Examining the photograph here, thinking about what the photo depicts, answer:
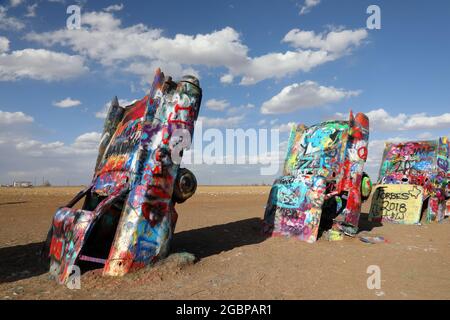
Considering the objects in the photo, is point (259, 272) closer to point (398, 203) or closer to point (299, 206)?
point (299, 206)

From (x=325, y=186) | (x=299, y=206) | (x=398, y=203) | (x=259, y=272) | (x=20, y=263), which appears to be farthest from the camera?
(x=398, y=203)

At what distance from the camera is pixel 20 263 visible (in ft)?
23.6

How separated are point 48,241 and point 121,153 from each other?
235 centimetres

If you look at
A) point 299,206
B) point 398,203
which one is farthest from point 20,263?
point 398,203

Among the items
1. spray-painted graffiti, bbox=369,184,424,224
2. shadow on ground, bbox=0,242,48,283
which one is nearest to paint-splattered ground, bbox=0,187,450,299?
shadow on ground, bbox=0,242,48,283

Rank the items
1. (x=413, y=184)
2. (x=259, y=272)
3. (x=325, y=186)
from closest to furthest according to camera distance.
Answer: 1. (x=259, y=272)
2. (x=325, y=186)
3. (x=413, y=184)

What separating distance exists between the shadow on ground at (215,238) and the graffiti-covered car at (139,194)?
65.2 inches

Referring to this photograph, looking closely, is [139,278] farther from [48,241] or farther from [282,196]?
[282,196]

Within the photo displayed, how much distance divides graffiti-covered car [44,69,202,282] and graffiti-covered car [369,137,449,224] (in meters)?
10.1

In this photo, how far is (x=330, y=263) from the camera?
23.3 feet

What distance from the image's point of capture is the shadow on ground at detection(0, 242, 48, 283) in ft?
20.6

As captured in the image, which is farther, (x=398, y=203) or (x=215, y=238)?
(x=398, y=203)

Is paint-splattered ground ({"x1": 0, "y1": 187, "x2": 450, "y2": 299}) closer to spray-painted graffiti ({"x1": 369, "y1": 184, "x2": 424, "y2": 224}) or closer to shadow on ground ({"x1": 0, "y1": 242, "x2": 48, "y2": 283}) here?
shadow on ground ({"x1": 0, "y1": 242, "x2": 48, "y2": 283})

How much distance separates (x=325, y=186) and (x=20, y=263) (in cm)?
744
